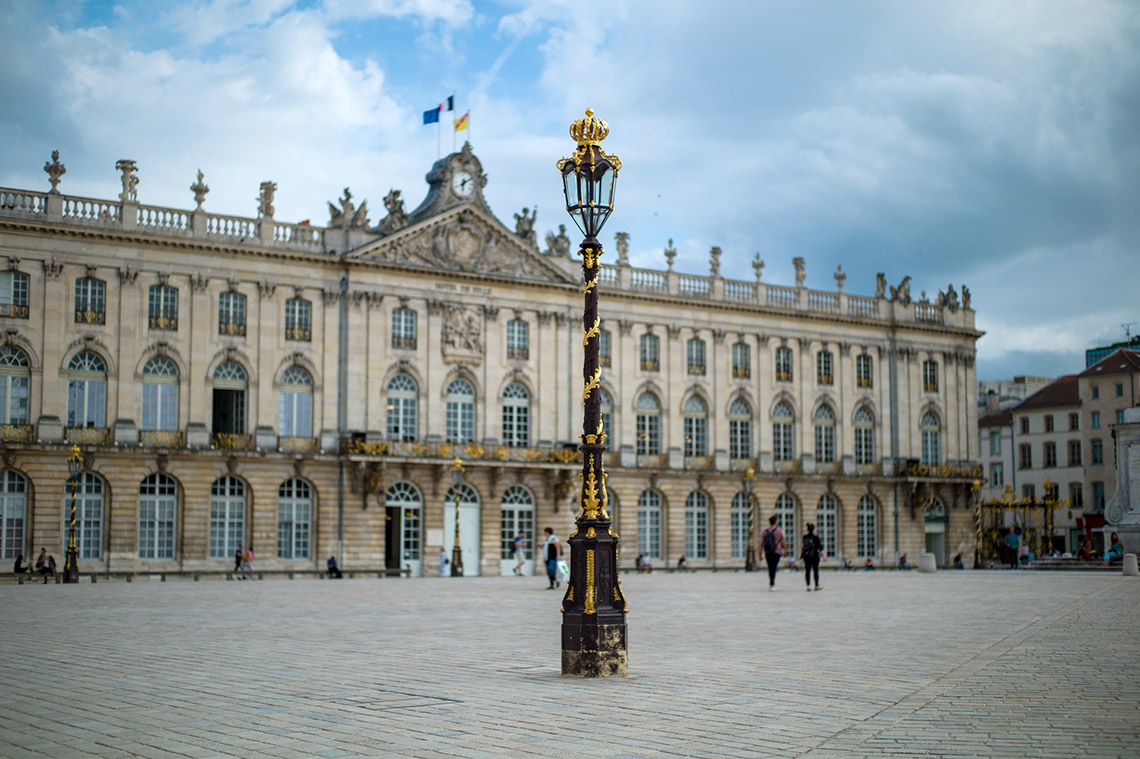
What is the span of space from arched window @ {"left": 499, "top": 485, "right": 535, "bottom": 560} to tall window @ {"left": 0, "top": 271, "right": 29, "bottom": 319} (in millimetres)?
18700

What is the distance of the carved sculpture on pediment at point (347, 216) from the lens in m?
50.3

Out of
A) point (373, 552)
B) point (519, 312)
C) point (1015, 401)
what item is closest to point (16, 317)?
point (373, 552)

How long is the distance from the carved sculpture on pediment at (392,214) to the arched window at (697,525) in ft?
56.0

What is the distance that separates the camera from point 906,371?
63719 millimetres

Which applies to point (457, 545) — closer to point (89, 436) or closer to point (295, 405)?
point (295, 405)

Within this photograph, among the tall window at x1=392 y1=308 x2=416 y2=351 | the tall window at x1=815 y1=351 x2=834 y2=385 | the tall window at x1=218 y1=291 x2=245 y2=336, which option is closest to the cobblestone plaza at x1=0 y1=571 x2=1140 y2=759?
the tall window at x1=218 y1=291 x2=245 y2=336

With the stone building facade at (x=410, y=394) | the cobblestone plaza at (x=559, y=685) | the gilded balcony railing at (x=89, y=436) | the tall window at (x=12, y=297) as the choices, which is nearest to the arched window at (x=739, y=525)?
the stone building facade at (x=410, y=394)

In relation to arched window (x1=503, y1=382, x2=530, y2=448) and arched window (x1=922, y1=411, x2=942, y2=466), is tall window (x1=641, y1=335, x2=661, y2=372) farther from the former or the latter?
arched window (x1=922, y1=411, x2=942, y2=466)

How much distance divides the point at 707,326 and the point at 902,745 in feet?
164

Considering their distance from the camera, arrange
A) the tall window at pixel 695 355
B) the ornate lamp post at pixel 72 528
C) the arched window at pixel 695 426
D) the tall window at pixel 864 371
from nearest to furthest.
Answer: the ornate lamp post at pixel 72 528 < the arched window at pixel 695 426 < the tall window at pixel 695 355 < the tall window at pixel 864 371

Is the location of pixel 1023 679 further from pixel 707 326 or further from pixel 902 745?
pixel 707 326

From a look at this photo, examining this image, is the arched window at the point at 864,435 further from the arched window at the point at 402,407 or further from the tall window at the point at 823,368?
the arched window at the point at 402,407

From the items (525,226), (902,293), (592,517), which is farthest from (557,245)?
(592,517)

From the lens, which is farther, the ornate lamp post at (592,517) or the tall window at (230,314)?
the tall window at (230,314)
